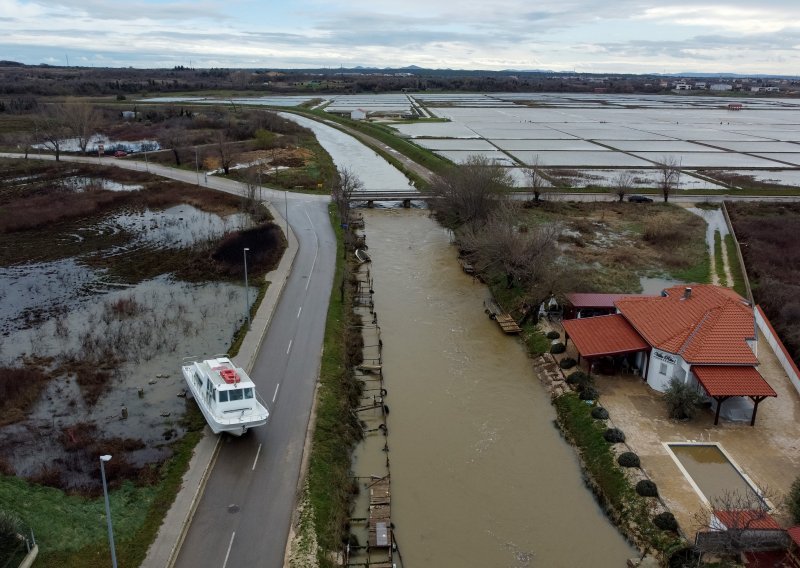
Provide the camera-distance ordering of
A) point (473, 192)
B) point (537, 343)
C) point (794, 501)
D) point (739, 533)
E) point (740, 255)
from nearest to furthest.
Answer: point (739, 533) → point (794, 501) → point (537, 343) → point (740, 255) → point (473, 192)

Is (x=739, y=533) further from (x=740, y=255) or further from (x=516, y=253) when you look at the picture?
(x=740, y=255)

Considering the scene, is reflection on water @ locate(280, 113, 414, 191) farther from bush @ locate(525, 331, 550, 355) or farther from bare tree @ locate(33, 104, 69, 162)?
bare tree @ locate(33, 104, 69, 162)

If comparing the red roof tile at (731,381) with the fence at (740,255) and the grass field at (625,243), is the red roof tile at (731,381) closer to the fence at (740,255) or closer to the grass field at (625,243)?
the grass field at (625,243)

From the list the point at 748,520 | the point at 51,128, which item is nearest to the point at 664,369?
the point at 748,520

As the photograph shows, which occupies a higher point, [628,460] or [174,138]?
[174,138]

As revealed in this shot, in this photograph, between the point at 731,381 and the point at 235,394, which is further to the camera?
the point at 731,381

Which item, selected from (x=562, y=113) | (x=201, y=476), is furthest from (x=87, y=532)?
(x=562, y=113)

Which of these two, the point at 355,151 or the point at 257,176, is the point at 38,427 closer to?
the point at 257,176
